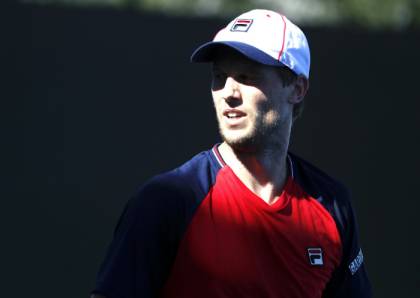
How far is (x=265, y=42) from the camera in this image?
8.98 ft

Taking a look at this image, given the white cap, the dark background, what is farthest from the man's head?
the dark background

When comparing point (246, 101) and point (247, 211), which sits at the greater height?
point (246, 101)

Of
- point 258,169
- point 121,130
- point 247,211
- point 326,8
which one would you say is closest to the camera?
point 247,211

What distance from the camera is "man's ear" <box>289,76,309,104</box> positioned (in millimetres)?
2908

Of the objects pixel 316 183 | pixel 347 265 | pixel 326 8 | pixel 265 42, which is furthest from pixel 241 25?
Result: pixel 326 8

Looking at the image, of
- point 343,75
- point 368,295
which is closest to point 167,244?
point 368,295

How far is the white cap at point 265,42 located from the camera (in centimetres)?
271

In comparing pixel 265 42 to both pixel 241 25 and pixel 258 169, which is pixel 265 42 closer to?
pixel 241 25

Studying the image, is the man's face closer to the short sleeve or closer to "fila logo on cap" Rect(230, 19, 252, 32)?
"fila logo on cap" Rect(230, 19, 252, 32)

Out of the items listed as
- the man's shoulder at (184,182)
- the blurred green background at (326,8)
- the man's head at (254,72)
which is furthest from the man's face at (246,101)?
the blurred green background at (326,8)

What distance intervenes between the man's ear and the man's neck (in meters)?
0.19

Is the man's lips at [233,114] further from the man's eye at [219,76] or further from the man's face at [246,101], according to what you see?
the man's eye at [219,76]

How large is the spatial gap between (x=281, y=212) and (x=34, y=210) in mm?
2814

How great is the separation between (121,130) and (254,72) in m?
2.76
